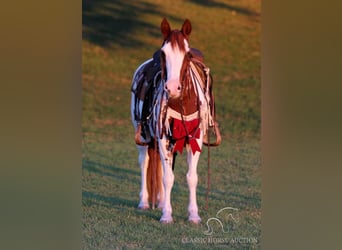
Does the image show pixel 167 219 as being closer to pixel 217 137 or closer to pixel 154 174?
pixel 154 174

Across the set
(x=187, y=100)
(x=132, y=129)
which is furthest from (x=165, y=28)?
(x=132, y=129)

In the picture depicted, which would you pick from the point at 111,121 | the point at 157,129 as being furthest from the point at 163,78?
the point at 111,121

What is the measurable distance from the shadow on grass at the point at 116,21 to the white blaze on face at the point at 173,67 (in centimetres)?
64

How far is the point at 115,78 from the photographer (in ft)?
21.6

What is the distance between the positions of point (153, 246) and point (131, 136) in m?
0.84

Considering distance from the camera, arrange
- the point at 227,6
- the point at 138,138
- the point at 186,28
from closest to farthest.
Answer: the point at 186,28 → the point at 138,138 → the point at 227,6

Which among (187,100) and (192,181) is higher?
(187,100)

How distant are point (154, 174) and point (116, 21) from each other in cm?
110

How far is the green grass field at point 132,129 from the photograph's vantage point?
20.6 ft

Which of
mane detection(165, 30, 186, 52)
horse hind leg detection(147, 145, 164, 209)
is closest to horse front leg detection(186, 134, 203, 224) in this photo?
horse hind leg detection(147, 145, 164, 209)

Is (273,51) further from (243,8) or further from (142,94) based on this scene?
(142,94)

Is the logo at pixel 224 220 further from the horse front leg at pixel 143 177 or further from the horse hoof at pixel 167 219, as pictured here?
the horse front leg at pixel 143 177

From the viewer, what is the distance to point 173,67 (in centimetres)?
582

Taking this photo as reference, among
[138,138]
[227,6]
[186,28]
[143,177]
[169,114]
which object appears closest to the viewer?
[186,28]
